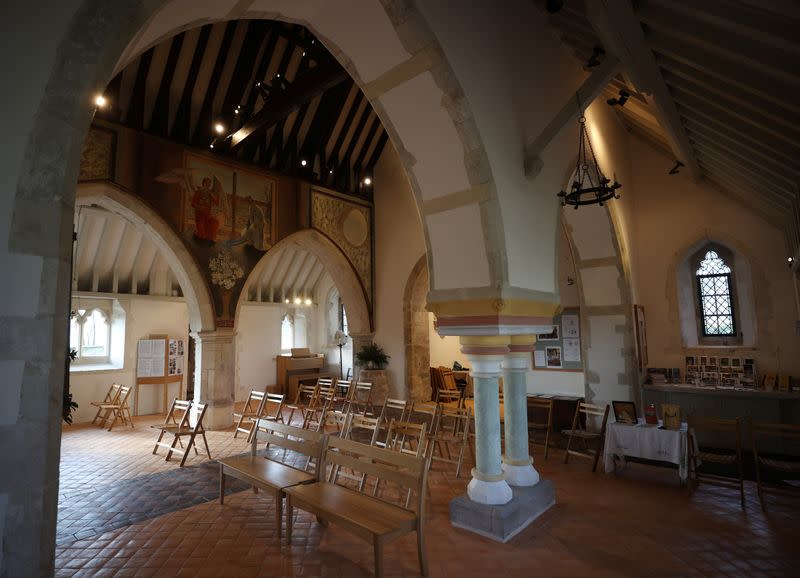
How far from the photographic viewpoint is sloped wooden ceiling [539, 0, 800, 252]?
8.36 ft

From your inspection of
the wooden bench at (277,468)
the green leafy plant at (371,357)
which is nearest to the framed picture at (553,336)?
the green leafy plant at (371,357)

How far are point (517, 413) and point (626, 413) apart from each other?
6.14ft

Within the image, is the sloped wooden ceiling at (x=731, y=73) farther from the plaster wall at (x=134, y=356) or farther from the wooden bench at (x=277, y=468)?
the plaster wall at (x=134, y=356)

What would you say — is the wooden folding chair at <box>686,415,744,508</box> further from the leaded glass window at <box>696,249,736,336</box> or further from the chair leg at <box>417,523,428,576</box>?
the leaded glass window at <box>696,249,736,336</box>

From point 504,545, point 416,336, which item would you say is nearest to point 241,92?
point 416,336

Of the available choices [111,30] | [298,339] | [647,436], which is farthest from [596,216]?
[298,339]

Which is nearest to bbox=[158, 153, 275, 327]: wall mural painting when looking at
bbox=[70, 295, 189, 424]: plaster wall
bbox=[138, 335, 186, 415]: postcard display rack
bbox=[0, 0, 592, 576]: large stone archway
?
bbox=[138, 335, 186, 415]: postcard display rack

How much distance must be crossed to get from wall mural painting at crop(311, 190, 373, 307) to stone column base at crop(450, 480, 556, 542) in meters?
7.53

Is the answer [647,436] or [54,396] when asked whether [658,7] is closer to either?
[54,396]

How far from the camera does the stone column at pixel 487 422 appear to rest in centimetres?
390

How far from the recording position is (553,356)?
8664 mm

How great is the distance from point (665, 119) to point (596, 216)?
2501 mm

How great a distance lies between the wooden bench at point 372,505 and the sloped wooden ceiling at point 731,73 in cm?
330

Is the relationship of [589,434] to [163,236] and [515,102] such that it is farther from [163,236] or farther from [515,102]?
[163,236]
